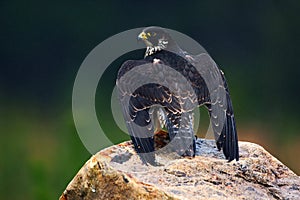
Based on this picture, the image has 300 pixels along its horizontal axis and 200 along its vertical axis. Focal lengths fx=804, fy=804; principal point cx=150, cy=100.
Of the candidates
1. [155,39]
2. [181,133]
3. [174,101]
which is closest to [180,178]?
[181,133]

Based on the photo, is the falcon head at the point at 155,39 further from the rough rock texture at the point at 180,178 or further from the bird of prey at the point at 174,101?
the rough rock texture at the point at 180,178

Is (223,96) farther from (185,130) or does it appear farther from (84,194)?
(84,194)

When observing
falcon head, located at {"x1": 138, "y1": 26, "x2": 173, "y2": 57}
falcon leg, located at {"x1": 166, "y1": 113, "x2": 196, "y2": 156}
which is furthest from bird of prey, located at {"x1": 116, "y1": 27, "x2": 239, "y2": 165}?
falcon head, located at {"x1": 138, "y1": 26, "x2": 173, "y2": 57}

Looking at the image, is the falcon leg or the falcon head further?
the falcon head

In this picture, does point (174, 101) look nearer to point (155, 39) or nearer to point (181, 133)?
point (181, 133)

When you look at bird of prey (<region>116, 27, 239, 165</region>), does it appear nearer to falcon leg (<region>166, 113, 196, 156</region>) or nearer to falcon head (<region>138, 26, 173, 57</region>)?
falcon leg (<region>166, 113, 196, 156</region>)

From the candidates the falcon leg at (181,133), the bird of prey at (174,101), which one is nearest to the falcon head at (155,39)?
the bird of prey at (174,101)
